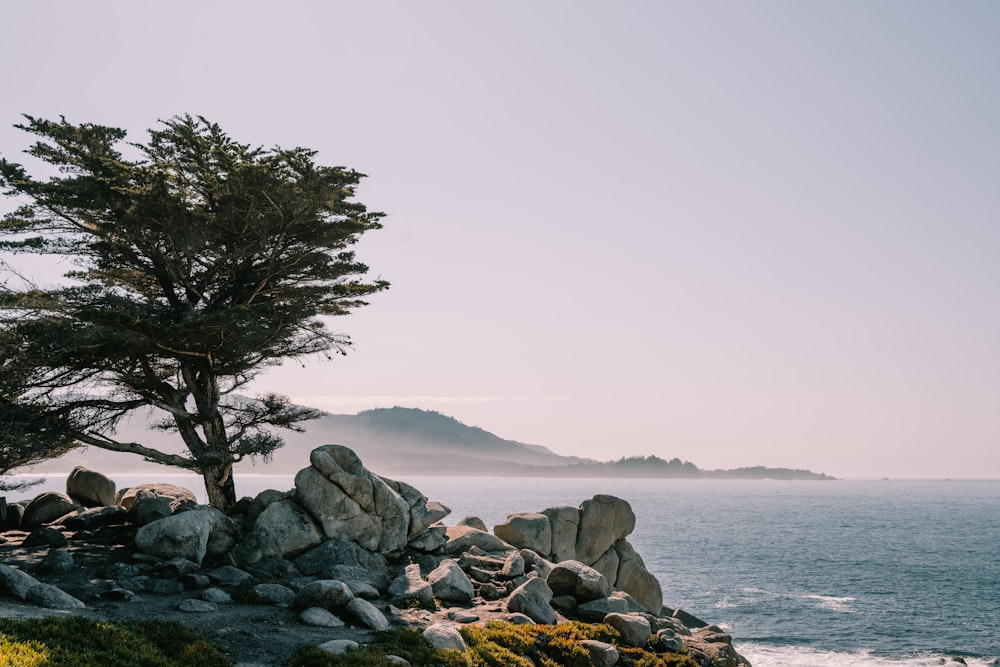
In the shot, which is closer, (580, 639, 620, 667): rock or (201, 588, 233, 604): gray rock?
(201, 588, 233, 604): gray rock

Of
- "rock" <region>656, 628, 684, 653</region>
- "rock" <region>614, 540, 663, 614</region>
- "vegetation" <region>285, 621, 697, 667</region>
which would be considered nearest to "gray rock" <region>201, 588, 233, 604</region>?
"vegetation" <region>285, 621, 697, 667</region>

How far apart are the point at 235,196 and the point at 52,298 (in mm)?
7447

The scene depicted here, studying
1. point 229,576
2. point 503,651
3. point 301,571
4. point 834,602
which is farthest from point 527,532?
point 834,602

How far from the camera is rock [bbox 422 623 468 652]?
18203 mm

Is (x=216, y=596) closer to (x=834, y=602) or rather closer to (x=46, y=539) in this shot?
(x=46, y=539)

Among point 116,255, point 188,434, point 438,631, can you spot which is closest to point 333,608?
point 438,631

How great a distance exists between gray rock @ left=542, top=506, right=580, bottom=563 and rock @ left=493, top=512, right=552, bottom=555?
823mm

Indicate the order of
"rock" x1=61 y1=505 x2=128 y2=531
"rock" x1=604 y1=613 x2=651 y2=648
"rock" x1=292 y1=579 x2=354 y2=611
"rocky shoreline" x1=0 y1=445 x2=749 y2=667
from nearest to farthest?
"rocky shoreline" x1=0 y1=445 x2=749 y2=667 < "rock" x1=292 y1=579 x2=354 y2=611 < "rock" x1=604 y1=613 x2=651 y2=648 < "rock" x1=61 y1=505 x2=128 y2=531

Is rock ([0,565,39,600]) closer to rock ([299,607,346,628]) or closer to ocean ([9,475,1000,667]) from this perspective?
rock ([299,607,346,628])

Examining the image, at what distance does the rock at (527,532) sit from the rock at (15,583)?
71.2 ft

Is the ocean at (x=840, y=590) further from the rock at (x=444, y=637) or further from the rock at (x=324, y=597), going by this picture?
the rock at (x=324, y=597)

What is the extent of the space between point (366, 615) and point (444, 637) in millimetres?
2449

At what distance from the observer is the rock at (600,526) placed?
1583 inches

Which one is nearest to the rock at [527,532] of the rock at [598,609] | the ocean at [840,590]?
the rock at [598,609]
